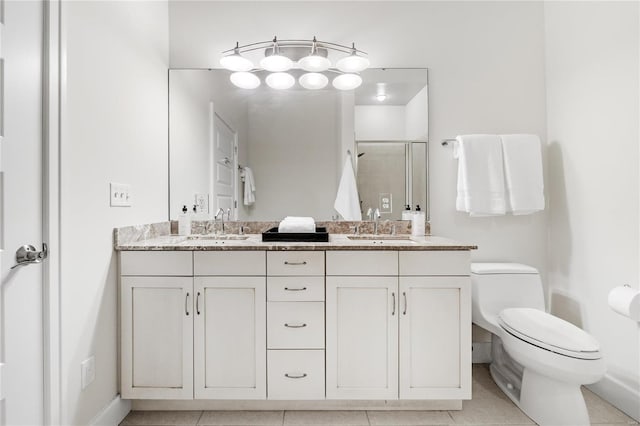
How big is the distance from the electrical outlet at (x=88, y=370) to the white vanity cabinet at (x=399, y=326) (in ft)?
3.36

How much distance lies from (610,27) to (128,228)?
2.64 meters

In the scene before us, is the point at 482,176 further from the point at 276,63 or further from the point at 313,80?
the point at 276,63

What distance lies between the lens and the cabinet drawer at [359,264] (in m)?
1.67

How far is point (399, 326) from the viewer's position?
1657 millimetres

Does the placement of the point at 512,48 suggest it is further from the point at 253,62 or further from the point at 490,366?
the point at 490,366

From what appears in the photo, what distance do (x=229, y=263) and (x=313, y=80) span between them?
1256mm

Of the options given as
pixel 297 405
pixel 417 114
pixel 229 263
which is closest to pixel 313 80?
pixel 417 114

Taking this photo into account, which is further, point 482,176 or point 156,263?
point 482,176

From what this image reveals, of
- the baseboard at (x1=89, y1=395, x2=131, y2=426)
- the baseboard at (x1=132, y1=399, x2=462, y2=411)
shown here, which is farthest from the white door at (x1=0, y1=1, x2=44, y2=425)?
the baseboard at (x1=132, y1=399, x2=462, y2=411)

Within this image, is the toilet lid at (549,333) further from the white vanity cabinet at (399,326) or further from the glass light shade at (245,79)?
the glass light shade at (245,79)

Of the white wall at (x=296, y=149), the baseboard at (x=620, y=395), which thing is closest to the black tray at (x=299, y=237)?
the white wall at (x=296, y=149)

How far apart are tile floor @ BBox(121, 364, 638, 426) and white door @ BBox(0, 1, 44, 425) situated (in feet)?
2.01

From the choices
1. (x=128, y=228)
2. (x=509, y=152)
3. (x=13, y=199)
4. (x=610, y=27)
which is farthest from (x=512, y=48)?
(x=13, y=199)

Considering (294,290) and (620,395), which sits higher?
(294,290)
